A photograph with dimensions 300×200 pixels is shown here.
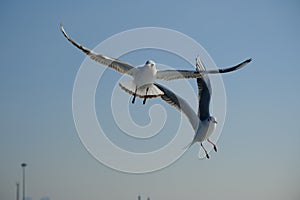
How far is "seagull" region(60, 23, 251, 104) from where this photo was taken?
14742mm

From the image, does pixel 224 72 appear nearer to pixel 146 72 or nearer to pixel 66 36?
pixel 146 72

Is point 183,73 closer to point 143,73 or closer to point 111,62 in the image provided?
point 143,73

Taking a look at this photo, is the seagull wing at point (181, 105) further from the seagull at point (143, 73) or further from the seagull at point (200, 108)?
the seagull at point (143, 73)

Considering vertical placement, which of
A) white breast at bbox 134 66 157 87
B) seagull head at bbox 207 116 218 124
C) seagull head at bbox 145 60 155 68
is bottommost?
seagull head at bbox 207 116 218 124

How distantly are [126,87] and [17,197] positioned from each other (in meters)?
26.5

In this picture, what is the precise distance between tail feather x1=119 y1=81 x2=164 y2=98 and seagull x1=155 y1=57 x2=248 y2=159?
0.52 meters

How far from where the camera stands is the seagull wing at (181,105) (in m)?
15.9

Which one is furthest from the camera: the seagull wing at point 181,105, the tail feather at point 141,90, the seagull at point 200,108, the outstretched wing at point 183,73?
the seagull wing at point 181,105

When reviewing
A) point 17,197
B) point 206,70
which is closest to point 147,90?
point 206,70

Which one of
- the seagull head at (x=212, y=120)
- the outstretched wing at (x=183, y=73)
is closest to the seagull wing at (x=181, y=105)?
the seagull head at (x=212, y=120)

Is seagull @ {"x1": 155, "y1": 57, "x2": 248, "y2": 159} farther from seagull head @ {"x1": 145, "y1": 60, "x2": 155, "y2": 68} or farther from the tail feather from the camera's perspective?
seagull head @ {"x1": 145, "y1": 60, "x2": 155, "y2": 68}

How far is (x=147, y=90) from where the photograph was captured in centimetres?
1481

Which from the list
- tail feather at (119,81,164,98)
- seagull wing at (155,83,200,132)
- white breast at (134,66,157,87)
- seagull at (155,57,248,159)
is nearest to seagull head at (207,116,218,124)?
seagull at (155,57,248,159)

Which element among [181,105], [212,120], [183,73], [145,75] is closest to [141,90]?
[145,75]
